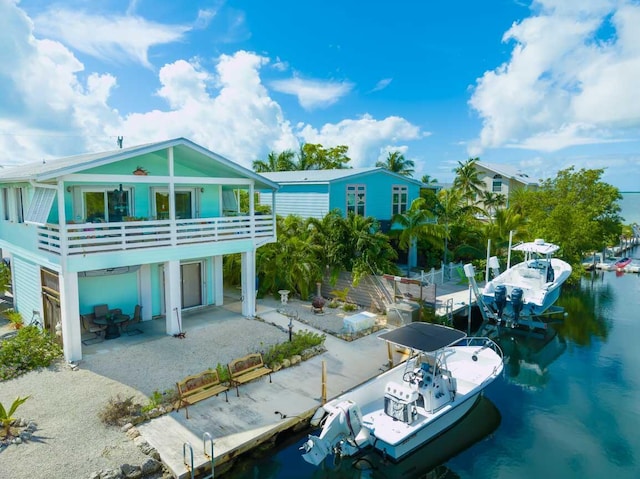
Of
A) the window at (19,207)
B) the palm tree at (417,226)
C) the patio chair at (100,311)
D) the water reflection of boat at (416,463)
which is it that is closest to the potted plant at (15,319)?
the patio chair at (100,311)

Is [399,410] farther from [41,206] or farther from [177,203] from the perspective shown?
[41,206]

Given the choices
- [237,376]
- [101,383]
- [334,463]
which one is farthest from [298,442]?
[101,383]

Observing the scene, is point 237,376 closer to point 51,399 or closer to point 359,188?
point 51,399

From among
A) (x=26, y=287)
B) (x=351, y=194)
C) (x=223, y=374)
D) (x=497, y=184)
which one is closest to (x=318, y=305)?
(x=223, y=374)

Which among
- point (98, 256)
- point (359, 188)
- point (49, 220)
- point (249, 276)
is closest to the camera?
point (98, 256)

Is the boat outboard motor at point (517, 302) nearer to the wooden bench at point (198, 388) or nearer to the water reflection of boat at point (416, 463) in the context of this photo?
the water reflection of boat at point (416, 463)

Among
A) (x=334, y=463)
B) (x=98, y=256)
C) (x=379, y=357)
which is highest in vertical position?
(x=98, y=256)

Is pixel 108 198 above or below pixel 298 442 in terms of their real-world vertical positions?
above

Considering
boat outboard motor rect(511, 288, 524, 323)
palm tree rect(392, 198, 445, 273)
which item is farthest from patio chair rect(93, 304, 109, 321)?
boat outboard motor rect(511, 288, 524, 323)
